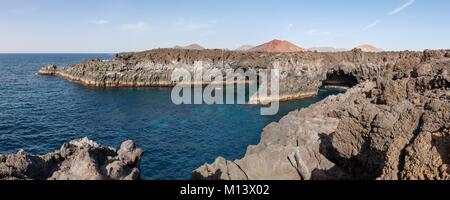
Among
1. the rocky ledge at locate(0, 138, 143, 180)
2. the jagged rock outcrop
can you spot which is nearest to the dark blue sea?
the jagged rock outcrop

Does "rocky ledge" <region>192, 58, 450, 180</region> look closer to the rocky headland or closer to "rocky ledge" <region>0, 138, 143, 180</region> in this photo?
the rocky headland

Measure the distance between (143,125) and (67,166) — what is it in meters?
39.8

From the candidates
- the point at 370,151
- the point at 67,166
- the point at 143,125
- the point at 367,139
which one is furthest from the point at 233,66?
the point at 370,151

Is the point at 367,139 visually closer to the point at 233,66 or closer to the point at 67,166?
the point at 67,166

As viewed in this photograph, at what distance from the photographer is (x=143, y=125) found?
199 ft

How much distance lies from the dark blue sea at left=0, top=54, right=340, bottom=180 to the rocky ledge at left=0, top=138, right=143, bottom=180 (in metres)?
16.7

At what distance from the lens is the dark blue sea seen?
4659 cm

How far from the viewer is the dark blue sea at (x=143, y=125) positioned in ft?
153

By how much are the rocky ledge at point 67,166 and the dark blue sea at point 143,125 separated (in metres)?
16.7

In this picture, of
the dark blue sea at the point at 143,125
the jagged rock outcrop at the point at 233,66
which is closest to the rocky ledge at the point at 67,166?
the dark blue sea at the point at 143,125

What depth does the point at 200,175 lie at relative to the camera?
2133 cm

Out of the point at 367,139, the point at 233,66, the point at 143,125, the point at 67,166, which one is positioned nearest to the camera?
the point at 367,139
